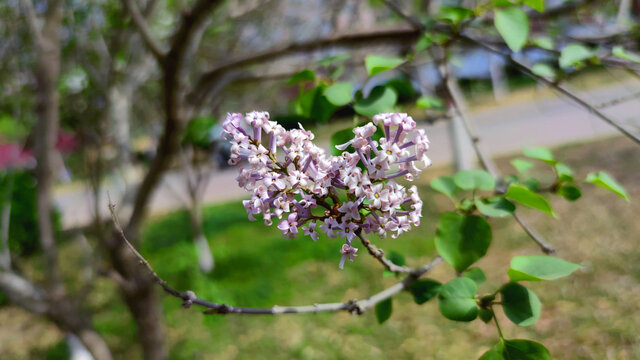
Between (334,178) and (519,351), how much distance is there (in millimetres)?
500

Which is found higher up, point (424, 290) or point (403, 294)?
point (424, 290)

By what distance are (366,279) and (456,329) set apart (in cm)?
129

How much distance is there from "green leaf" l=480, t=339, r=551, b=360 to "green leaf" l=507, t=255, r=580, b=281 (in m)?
0.13

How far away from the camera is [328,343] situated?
411 cm

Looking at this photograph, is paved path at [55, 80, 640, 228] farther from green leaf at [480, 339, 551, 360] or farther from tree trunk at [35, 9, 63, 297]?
green leaf at [480, 339, 551, 360]

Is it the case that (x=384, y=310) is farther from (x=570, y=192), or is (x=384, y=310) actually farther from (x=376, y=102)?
(x=570, y=192)

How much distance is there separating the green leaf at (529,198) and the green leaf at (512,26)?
A: 12.4 inches

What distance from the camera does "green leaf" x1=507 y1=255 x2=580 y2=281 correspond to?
797 millimetres

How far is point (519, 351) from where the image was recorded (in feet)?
2.73

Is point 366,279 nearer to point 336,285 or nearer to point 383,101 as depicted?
point 336,285

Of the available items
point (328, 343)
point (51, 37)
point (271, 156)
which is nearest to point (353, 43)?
point (271, 156)

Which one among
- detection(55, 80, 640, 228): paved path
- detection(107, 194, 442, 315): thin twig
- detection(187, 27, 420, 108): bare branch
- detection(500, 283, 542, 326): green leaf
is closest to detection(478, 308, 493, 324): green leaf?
detection(500, 283, 542, 326): green leaf

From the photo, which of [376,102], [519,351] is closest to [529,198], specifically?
[519,351]

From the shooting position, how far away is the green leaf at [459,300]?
0.88m
